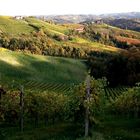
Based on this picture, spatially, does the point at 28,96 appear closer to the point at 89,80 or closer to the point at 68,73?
the point at 89,80

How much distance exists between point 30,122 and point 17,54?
332ft

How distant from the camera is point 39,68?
6378 inches

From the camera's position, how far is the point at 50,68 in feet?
534

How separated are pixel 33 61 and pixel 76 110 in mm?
117050

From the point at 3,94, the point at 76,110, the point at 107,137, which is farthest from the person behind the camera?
the point at 3,94

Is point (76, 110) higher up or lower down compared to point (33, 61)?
higher up

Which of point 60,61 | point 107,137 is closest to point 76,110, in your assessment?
point 107,137

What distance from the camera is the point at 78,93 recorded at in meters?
51.9

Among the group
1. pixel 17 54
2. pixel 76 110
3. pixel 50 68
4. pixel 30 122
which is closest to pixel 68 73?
pixel 50 68

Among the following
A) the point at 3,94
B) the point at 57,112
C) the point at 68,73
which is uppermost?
the point at 3,94

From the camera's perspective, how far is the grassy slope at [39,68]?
15075cm

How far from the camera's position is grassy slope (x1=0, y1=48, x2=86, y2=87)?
150750mm

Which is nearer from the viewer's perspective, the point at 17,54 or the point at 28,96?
the point at 28,96

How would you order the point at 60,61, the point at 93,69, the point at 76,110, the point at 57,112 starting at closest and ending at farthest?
1. the point at 76,110
2. the point at 57,112
3. the point at 93,69
4. the point at 60,61
